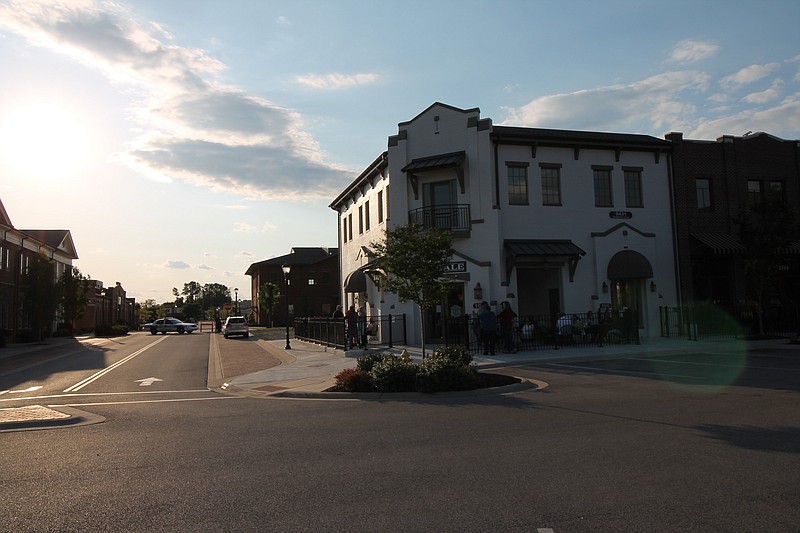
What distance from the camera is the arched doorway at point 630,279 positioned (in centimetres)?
2578

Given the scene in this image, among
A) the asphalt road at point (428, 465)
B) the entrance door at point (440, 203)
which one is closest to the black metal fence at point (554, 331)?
the entrance door at point (440, 203)

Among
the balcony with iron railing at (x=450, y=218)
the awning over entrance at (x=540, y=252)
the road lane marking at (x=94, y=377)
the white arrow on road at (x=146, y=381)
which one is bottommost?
the white arrow on road at (x=146, y=381)

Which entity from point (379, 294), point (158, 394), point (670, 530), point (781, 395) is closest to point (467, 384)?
point (781, 395)

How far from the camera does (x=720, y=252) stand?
26000 millimetres

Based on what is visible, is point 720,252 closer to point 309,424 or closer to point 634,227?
point 634,227

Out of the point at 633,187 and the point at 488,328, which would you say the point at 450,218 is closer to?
the point at 488,328

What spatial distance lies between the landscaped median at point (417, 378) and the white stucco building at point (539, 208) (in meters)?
10.7

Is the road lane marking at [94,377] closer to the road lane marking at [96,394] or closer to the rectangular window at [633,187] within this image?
the road lane marking at [96,394]

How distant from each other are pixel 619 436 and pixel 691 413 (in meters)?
2.22

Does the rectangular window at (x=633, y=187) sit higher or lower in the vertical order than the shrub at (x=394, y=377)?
higher

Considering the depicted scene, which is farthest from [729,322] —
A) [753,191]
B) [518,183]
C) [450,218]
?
[450,218]

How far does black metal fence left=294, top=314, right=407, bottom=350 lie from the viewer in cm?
2325

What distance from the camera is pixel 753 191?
2839cm

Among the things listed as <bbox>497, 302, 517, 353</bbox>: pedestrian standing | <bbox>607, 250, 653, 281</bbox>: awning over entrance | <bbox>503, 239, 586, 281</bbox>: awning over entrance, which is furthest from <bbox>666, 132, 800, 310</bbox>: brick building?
<bbox>497, 302, 517, 353</bbox>: pedestrian standing
